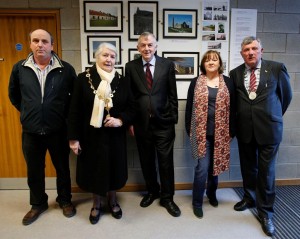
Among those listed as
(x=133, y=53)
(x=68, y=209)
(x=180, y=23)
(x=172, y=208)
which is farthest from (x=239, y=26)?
(x=68, y=209)

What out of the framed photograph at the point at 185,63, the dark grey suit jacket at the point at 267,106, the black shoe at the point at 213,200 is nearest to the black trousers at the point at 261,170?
the dark grey suit jacket at the point at 267,106

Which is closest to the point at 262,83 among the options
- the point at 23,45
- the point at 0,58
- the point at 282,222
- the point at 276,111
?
the point at 276,111

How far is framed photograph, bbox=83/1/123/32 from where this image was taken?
2.54m

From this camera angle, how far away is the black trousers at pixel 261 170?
2.11 m

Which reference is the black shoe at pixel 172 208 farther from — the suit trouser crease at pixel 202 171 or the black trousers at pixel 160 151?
the suit trouser crease at pixel 202 171

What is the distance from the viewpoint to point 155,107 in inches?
88.4

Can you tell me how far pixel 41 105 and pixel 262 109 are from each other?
177 centimetres

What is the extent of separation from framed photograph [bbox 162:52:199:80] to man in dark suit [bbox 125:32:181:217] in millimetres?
371

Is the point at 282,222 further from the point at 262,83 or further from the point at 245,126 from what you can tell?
the point at 262,83

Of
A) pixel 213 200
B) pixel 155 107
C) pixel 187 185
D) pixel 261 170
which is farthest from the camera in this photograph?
pixel 187 185

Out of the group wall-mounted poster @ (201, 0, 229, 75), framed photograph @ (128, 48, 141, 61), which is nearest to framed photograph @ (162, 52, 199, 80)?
wall-mounted poster @ (201, 0, 229, 75)

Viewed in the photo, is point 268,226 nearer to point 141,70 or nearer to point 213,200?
point 213,200

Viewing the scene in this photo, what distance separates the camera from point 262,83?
81.7 inches

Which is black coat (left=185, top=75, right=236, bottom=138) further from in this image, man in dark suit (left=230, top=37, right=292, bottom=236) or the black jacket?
the black jacket
